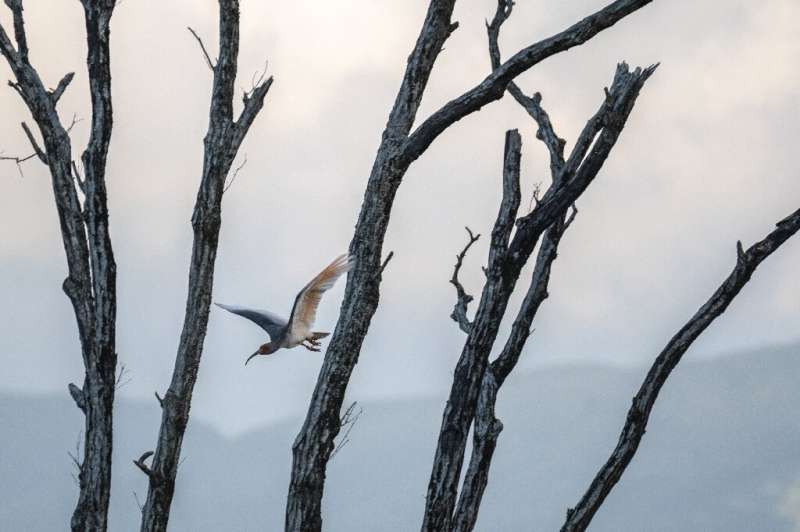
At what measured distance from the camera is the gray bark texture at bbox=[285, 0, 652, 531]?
8.75 metres

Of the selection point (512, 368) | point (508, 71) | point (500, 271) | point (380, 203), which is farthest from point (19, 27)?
point (512, 368)

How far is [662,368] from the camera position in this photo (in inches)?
379

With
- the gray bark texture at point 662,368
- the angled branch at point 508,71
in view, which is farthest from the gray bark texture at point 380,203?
the gray bark texture at point 662,368

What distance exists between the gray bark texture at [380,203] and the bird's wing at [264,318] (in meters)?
0.94

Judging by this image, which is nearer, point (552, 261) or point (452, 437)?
point (452, 437)

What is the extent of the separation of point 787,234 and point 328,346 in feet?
12.9

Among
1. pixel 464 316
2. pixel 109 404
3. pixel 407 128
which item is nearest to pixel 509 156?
pixel 407 128

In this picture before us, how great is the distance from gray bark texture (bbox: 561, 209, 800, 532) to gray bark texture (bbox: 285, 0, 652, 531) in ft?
5.49

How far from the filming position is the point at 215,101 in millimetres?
10461

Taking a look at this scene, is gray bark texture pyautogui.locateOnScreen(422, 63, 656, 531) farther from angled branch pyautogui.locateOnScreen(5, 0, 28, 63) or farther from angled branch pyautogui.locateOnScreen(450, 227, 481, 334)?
angled branch pyautogui.locateOnScreen(5, 0, 28, 63)

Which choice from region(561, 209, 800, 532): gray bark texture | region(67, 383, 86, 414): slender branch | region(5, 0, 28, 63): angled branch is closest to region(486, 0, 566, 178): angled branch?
region(561, 209, 800, 532): gray bark texture

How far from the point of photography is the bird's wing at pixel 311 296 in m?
8.74

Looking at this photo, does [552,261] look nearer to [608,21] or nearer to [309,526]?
[608,21]

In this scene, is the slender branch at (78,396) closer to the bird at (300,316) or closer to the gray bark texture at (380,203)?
the bird at (300,316)
